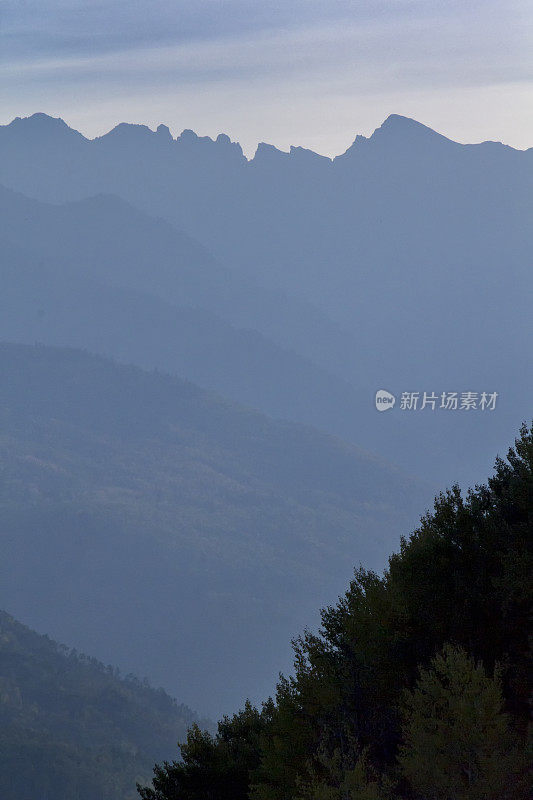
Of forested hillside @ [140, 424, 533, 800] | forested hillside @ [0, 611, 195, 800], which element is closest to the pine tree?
forested hillside @ [140, 424, 533, 800]

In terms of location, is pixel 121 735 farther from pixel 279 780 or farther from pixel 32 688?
pixel 279 780

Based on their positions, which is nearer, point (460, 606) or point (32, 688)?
point (460, 606)

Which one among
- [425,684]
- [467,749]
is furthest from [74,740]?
[467,749]

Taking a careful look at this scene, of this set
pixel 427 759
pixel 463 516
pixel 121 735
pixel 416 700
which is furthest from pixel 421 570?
pixel 121 735

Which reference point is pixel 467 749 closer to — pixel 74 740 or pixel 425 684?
pixel 425 684

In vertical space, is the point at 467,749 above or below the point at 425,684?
below

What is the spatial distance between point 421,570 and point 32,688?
193842 mm

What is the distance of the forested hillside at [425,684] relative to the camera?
538 inches

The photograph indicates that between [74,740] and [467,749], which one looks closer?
[467,749]

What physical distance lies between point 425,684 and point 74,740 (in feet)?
583

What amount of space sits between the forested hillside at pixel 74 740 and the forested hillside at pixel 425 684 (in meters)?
137

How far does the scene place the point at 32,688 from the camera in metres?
197

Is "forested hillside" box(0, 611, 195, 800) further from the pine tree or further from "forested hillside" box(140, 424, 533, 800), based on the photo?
the pine tree

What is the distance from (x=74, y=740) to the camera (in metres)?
177
